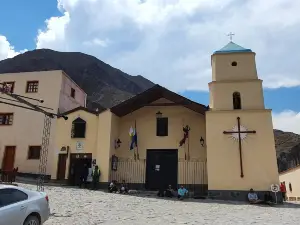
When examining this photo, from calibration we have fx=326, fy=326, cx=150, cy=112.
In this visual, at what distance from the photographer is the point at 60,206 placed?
41.8 ft

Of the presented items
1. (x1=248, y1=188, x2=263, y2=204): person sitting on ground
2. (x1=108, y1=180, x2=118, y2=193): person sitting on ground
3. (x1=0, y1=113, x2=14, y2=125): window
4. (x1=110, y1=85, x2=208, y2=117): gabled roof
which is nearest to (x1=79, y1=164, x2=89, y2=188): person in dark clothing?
(x1=108, y1=180, x2=118, y2=193): person sitting on ground

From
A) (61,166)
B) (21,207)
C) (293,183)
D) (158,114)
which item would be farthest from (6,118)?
(293,183)

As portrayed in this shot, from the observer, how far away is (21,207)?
7.67 meters

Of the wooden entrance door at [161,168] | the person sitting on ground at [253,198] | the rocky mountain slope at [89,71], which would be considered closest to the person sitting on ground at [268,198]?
the person sitting on ground at [253,198]

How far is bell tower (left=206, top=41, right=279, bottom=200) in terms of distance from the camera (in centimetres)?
1831

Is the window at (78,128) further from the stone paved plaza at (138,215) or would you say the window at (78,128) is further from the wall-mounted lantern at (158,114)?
the stone paved plaza at (138,215)

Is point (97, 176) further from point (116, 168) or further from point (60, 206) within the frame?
point (60, 206)

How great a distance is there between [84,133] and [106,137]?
198 cm

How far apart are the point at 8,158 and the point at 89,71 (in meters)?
55.9

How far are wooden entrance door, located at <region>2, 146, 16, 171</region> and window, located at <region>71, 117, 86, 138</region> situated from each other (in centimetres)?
714

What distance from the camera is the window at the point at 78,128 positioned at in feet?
73.5

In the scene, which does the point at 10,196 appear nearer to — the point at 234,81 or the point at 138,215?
the point at 138,215

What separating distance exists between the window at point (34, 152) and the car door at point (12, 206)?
18737mm

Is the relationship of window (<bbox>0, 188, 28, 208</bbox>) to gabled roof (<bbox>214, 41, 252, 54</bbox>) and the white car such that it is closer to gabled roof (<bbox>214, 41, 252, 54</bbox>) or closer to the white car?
the white car
